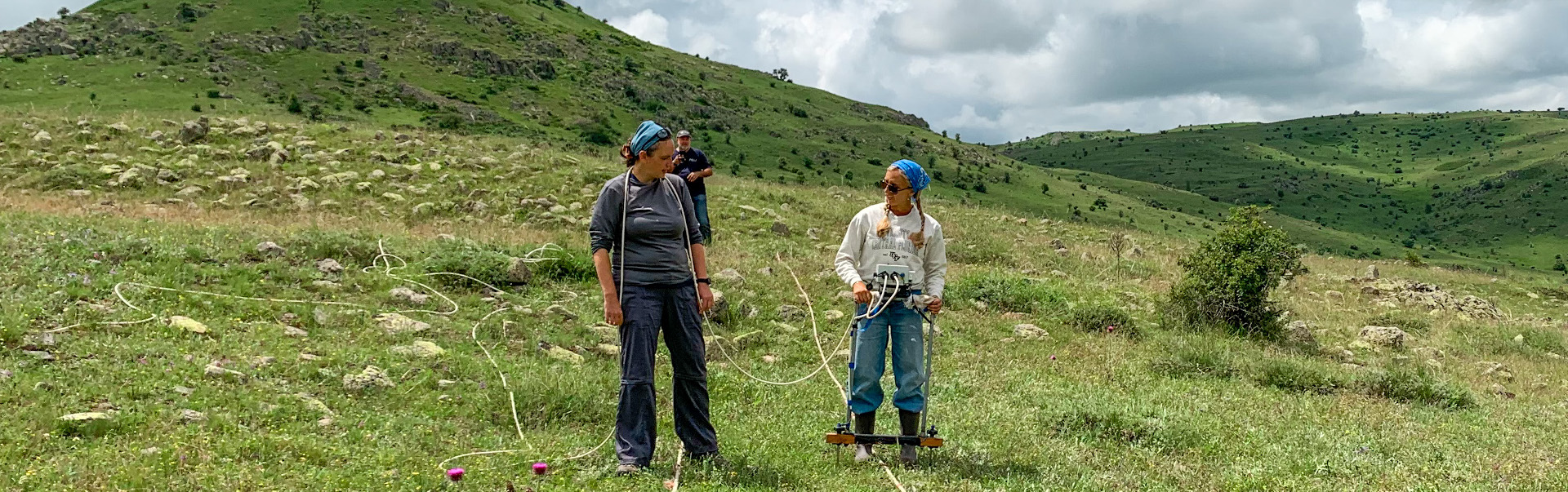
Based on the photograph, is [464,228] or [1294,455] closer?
[1294,455]

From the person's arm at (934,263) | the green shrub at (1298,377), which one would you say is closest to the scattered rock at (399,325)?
the person's arm at (934,263)

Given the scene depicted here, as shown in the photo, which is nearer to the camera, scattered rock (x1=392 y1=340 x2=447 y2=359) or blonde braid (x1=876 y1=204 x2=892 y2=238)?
blonde braid (x1=876 y1=204 x2=892 y2=238)

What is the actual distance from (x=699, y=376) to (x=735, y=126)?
56450 millimetres

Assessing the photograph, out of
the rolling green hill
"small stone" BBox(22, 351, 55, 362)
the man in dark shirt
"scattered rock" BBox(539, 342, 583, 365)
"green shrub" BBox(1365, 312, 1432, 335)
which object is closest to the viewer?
"small stone" BBox(22, 351, 55, 362)

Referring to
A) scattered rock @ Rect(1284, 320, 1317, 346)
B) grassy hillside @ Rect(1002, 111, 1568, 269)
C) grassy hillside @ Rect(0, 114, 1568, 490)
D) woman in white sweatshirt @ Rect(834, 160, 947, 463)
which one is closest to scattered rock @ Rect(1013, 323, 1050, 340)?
grassy hillside @ Rect(0, 114, 1568, 490)

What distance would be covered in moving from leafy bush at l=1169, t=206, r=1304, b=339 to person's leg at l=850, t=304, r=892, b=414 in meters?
8.14

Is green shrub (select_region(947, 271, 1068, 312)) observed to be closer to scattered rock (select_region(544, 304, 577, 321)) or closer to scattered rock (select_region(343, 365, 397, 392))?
scattered rock (select_region(544, 304, 577, 321))

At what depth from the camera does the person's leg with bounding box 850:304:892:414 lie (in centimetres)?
617

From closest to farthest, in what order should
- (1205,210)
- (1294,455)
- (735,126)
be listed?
(1294,455), (735,126), (1205,210)

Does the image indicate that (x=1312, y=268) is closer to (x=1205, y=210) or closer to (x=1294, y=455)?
(x=1294, y=455)

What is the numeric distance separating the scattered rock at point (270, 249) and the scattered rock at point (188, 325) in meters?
2.85

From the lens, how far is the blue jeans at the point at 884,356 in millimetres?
6168

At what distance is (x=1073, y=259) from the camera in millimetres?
18266

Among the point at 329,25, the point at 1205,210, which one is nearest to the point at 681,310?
the point at 329,25
